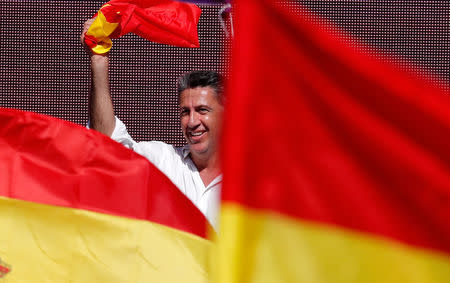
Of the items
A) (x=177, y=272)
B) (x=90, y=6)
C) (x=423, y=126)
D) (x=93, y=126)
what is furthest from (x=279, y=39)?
(x=90, y=6)

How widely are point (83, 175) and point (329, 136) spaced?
739mm

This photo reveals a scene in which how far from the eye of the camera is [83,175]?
148 centimetres

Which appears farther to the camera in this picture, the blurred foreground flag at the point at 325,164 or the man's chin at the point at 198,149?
the man's chin at the point at 198,149

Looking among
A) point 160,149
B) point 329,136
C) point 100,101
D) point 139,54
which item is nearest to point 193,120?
point 160,149

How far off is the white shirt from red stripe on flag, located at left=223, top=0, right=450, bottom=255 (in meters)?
1.00

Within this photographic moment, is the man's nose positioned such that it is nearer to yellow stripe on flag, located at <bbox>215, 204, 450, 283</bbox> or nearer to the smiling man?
the smiling man

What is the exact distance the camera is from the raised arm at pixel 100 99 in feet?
6.66

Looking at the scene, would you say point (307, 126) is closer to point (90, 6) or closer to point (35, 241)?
point (35, 241)

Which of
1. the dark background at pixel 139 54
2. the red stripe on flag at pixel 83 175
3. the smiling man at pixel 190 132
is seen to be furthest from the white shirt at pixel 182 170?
the dark background at pixel 139 54

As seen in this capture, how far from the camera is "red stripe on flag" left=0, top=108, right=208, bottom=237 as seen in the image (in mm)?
1470

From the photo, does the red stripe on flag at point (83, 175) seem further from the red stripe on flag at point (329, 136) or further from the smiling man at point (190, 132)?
the red stripe on flag at point (329, 136)

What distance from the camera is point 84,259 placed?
142 cm

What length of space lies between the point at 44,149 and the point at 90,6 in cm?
263

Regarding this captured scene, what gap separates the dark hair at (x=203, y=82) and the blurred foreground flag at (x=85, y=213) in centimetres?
68
